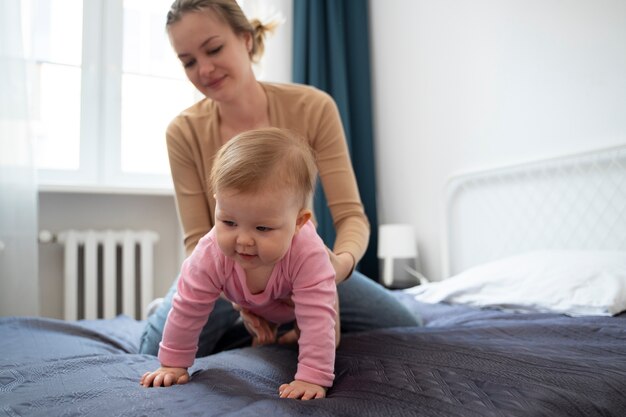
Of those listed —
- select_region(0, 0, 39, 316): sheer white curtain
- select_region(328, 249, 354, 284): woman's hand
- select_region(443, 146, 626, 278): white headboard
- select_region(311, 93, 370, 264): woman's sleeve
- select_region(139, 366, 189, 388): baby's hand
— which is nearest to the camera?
select_region(139, 366, 189, 388): baby's hand

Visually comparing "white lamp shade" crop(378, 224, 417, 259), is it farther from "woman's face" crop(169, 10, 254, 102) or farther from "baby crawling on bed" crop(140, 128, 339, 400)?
"baby crawling on bed" crop(140, 128, 339, 400)

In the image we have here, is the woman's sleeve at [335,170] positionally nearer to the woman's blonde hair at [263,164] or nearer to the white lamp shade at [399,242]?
the woman's blonde hair at [263,164]

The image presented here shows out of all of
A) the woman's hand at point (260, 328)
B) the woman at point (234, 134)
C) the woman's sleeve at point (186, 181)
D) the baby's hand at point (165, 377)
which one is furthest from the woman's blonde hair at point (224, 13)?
the baby's hand at point (165, 377)

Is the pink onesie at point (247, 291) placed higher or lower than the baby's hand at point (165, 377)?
higher

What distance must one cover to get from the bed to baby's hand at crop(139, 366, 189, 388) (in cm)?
2

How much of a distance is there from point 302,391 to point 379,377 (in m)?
0.14

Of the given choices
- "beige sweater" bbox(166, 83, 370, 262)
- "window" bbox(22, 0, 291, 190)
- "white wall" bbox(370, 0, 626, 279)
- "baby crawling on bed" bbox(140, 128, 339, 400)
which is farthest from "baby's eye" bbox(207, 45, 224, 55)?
"white wall" bbox(370, 0, 626, 279)

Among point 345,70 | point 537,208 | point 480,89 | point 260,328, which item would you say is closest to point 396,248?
point 537,208

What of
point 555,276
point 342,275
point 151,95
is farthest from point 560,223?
point 151,95

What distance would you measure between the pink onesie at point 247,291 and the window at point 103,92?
5.28 ft

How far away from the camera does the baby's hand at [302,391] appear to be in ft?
2.42

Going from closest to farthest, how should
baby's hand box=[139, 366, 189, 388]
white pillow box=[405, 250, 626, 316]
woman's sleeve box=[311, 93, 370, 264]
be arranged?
baby's hand box=[139, 366, 189, 388] < woman's sleeve box=[311, 93, 370, 264] < white pillow box=[405, 250, 626, 316]

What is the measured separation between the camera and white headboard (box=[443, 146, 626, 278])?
5.61ft

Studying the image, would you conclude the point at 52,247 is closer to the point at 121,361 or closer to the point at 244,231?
the point at 121,361
